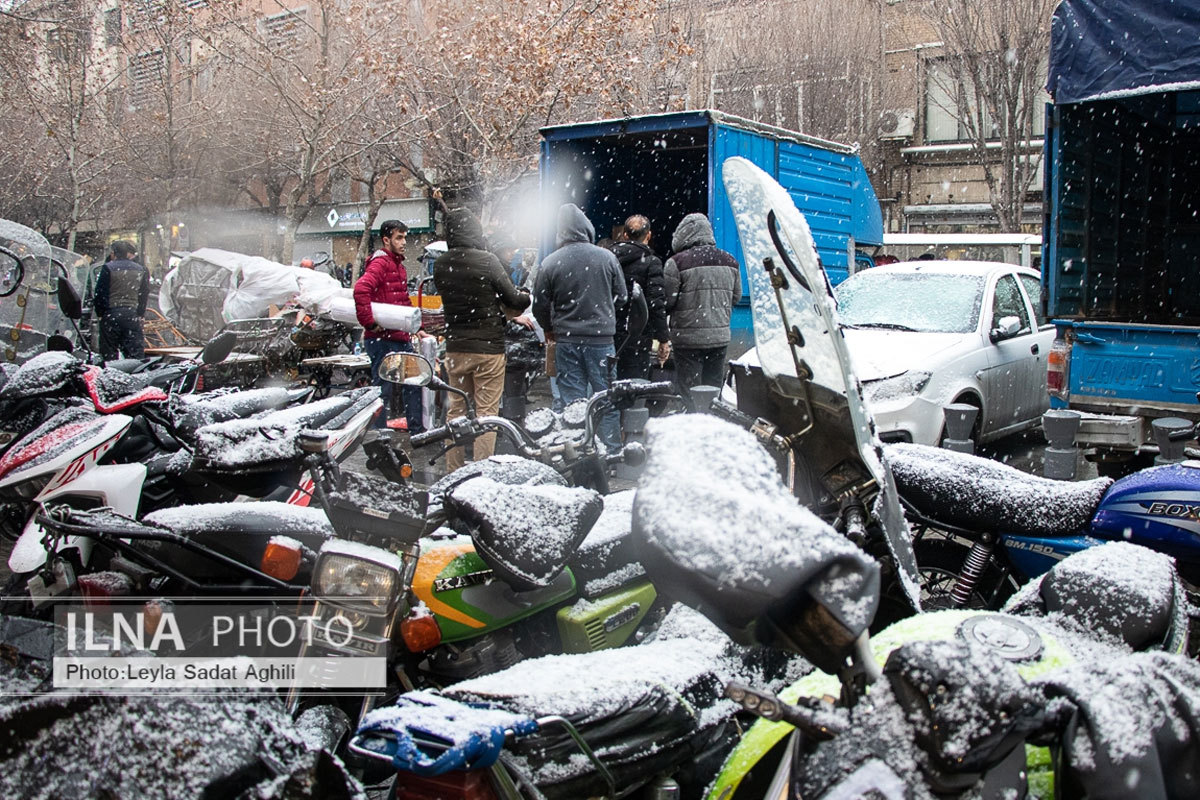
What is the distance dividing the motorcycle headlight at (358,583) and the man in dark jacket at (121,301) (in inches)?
435

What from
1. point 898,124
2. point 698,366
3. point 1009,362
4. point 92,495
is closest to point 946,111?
point 898,124

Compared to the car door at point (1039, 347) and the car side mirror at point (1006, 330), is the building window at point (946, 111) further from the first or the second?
the car side mirror at point (1006, 330)

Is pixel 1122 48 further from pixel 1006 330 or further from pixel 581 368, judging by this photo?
pixel 581 368

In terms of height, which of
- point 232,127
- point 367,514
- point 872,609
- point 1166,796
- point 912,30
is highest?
point 912,30

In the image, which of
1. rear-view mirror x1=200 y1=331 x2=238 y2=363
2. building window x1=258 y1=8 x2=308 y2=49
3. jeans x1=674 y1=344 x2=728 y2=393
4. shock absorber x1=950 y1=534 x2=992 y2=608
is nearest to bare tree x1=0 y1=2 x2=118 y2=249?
building window x1=258 y1=8 x2=308 y2=49

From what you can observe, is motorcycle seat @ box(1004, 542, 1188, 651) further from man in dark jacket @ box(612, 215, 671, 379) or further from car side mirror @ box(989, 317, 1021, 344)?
man in dark jacket @ box(612, 215, 671, 379)

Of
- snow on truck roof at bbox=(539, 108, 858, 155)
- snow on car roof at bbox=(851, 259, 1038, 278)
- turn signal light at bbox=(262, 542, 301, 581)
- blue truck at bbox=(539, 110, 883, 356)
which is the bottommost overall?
turn signal light at bbox=(262, 542, 301, 581)

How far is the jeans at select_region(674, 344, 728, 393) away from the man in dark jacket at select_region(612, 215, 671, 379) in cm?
17

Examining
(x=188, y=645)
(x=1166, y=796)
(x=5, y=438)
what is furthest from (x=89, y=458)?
(x=1166, y=796)

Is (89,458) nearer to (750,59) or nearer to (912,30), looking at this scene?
(750,59)

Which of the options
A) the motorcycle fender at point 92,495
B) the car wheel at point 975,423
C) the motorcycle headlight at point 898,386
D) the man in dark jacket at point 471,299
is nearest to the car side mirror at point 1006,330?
the car wheel at point 975,423

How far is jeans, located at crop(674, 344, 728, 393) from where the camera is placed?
27.7 ft

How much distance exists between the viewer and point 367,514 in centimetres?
253

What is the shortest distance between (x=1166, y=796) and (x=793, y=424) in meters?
1.09
